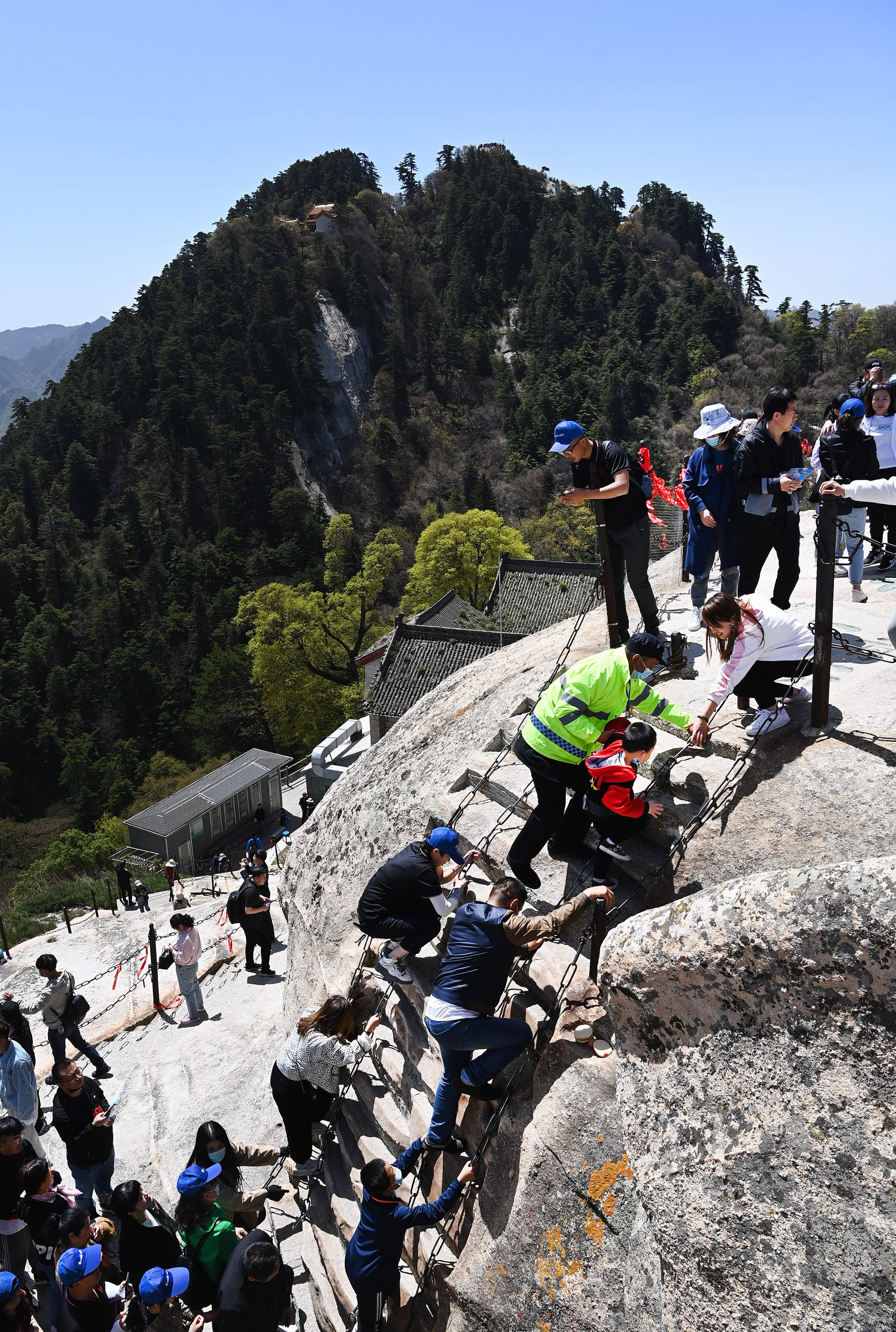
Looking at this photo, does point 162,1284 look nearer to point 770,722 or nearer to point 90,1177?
point 90,1177

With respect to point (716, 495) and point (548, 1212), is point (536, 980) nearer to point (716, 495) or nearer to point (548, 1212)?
point (548, 1212)

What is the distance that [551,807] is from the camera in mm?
5543

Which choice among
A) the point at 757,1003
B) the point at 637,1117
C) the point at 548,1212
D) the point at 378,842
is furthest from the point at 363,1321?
the point at 378,842

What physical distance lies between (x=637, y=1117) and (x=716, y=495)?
519 centimetres

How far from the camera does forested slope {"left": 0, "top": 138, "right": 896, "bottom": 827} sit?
196ft

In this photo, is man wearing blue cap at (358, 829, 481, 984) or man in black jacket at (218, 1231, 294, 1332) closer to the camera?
man in black jacket at (218, 1231, 294, 1332)

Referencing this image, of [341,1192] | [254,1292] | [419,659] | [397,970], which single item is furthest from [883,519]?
[419,659]

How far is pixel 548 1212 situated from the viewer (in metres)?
4.23

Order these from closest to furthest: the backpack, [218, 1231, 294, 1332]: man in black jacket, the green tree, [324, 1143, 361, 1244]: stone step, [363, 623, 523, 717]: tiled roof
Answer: [218, 1231, 294, 1332]: man in black jacket → [324, 1143, 361, 1244]: stone step → the backpack → [363, 623, 523, 717]: tiled roof → the green tree

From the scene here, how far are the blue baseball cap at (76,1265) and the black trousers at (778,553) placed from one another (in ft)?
19.5

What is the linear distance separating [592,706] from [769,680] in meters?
1.27

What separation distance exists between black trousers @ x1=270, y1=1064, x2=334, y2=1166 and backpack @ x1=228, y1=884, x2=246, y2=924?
371 cm

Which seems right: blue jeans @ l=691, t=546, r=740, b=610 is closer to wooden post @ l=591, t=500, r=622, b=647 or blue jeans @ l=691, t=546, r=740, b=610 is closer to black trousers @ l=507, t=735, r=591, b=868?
wooden post @ l=591, t=500, r=622, b=647

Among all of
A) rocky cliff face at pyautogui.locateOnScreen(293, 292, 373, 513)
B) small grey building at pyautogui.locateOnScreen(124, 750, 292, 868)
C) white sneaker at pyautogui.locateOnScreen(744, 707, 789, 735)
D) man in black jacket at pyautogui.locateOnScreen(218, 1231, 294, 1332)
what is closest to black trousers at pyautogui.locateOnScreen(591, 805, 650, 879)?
white sneaker at pyautogui.locateOnScreen(744, 707, 789, 735)
